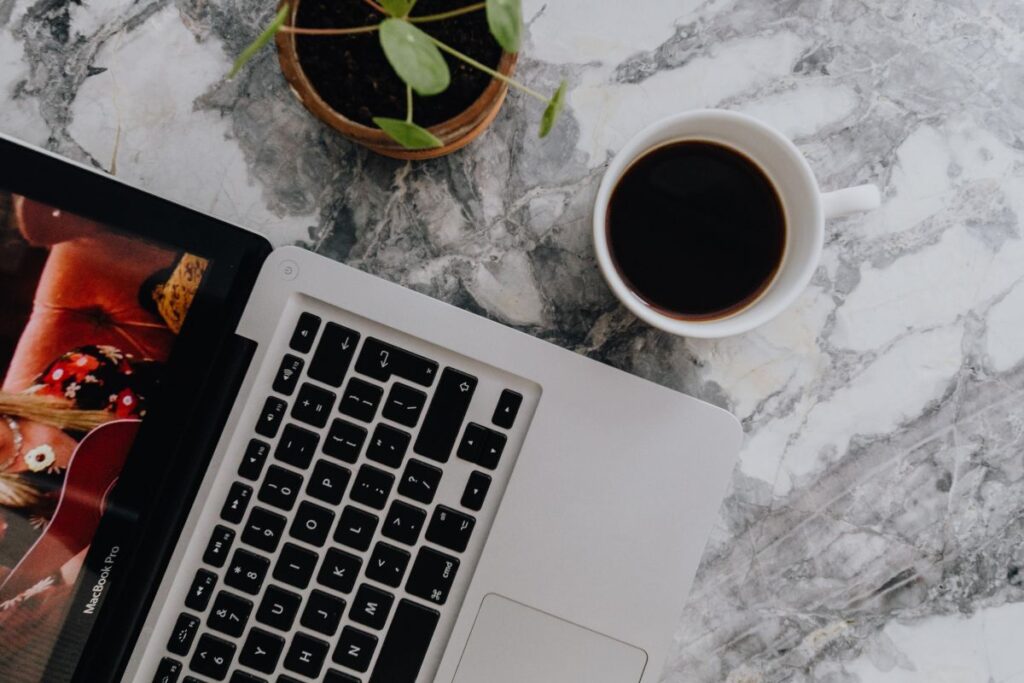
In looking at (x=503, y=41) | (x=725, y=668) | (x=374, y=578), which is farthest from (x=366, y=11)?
(x=725, y=668)

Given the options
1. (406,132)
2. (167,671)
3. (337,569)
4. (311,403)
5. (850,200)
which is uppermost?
(850,200)

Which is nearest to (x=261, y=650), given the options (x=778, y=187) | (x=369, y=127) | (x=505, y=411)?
(x=505, y=411)

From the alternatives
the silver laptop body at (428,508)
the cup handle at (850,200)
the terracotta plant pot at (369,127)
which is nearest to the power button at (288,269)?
the silver laptop body at (428,508)

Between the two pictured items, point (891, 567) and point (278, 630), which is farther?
point (891, 567)

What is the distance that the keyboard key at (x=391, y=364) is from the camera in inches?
22.1

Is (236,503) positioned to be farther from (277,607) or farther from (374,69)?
(374,69)

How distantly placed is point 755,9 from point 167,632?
2.17 feet

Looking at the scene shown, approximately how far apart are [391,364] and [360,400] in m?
0.03

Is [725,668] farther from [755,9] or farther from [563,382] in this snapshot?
[755,9]

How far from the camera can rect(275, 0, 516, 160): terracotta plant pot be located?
483 millimetres

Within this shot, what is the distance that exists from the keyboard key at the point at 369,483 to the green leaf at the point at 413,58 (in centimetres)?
28

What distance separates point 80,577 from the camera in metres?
0.53

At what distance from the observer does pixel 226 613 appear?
56 centimetres

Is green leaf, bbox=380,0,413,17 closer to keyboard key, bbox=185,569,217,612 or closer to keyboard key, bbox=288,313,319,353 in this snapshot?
keyboard key, bbox=288,313,319,353
